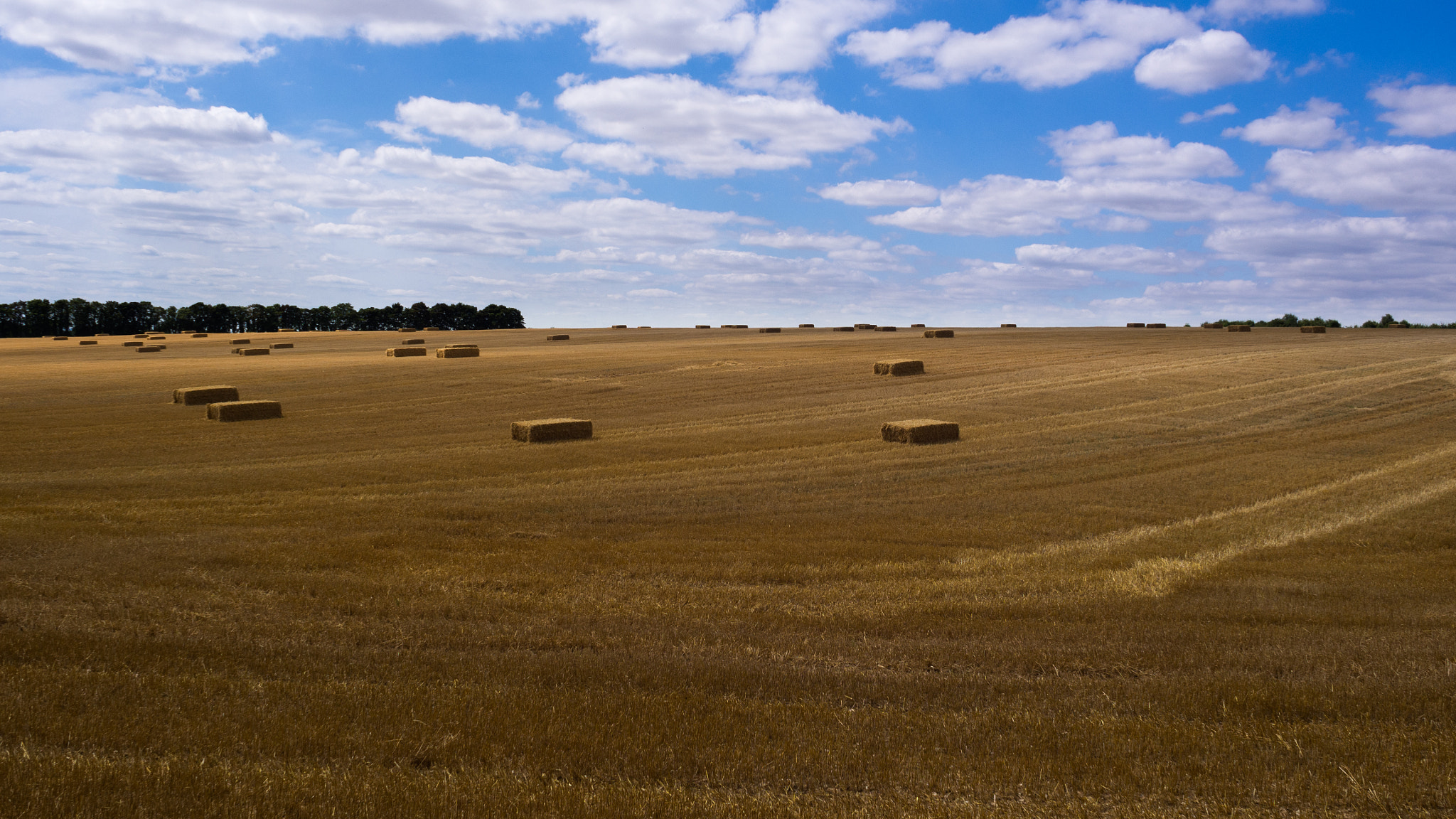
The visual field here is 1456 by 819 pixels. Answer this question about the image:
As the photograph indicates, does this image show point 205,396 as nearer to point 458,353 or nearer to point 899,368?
point 458,353

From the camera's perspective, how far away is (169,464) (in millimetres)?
19562

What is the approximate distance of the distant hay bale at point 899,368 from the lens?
3544cm

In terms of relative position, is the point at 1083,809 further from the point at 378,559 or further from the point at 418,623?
the point at 378,559

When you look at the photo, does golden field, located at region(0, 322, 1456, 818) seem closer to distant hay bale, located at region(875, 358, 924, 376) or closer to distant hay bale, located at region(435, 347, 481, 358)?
distant hay bale, located at region(875, 358, 924, 376)

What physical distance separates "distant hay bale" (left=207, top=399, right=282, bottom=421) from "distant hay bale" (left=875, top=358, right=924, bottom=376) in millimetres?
21175

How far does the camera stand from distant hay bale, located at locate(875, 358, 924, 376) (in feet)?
116

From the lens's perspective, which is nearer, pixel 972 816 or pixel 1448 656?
pixel 972 816

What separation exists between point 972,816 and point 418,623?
5.78 meters

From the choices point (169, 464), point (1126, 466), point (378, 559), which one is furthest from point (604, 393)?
point (378, 559)

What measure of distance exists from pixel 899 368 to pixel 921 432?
14.3 meters

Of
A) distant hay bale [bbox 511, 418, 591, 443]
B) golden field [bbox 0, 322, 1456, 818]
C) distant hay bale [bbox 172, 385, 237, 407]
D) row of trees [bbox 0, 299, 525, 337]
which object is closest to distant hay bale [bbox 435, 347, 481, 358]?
distant hay bale [bbox 172, 385, 237, 407]

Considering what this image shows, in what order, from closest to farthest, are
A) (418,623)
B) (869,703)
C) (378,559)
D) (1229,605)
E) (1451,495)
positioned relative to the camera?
1. (869,703)
2. (418,623)
3. (1229,605)
4. (378,559)
5. (1451,495)

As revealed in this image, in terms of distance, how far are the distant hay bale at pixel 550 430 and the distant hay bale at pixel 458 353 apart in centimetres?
2432

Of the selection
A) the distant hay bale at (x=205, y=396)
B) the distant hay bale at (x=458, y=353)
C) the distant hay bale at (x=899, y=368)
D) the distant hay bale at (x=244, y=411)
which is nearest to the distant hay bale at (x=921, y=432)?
the distant hay bale at (x=899, y=368)
